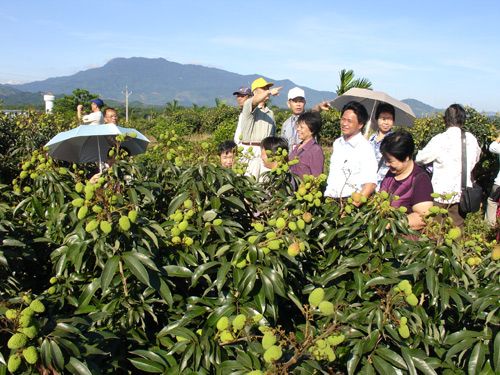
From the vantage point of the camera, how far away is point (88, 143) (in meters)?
3.22

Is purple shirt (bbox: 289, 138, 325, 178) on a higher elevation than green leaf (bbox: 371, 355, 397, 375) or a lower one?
higher

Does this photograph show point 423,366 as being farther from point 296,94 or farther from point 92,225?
point 296,94

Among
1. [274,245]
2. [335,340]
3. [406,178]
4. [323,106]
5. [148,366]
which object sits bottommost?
[148,366]

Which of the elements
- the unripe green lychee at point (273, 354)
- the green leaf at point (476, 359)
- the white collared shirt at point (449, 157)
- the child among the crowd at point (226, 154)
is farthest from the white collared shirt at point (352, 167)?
the unripe green lychee at point (273, 354)

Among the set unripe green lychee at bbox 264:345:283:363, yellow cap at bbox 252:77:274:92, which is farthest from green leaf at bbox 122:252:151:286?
yellow cap at bbox 252:77:274:92

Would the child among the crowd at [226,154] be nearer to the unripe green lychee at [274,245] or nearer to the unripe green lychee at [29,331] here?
the unripe green lychee at [274,245]

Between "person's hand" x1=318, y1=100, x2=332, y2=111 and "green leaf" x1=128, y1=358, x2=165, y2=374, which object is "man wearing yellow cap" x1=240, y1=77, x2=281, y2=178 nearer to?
"person's hand" x1=318, y1=100, x2=332, y2=111

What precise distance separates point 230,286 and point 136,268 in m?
0.36

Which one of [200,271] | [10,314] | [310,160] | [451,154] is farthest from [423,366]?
[451,154]

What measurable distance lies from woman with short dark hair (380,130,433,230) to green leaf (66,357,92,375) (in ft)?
7.64

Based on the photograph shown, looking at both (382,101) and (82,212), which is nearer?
(82,212)

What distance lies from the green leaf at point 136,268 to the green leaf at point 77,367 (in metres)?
0.35

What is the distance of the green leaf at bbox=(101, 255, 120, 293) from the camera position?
147 cm

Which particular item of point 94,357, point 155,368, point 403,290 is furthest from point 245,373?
point 403,290
